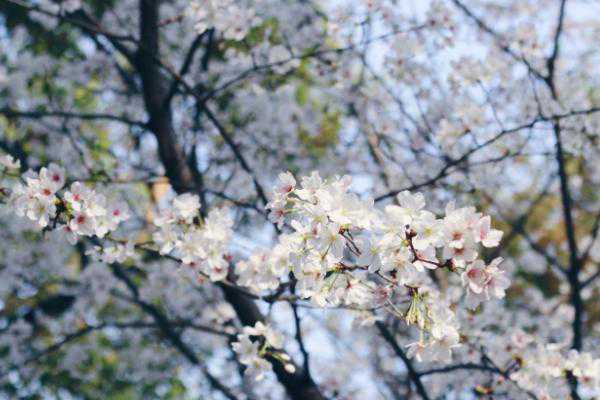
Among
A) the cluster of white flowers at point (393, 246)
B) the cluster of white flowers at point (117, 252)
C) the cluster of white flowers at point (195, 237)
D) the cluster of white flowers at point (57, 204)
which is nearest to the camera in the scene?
the cluster of white flowers at point (393, 246)

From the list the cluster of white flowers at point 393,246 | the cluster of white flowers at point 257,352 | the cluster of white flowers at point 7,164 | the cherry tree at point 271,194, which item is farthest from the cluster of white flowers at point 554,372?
the cluster of white flowers at point 7,164

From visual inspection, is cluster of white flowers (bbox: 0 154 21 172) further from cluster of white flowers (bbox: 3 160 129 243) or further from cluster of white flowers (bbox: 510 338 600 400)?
cluster of white flowers (bbox: 510 338 600 400)

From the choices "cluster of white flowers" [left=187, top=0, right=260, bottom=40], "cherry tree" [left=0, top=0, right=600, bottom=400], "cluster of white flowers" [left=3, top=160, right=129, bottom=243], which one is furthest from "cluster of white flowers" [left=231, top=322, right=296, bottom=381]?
"cluster of white flowers" [left=187, top=0, right=260, bottom=40]

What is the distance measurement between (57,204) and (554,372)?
2.48 meters

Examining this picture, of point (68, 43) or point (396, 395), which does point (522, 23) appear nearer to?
point (396, 395)

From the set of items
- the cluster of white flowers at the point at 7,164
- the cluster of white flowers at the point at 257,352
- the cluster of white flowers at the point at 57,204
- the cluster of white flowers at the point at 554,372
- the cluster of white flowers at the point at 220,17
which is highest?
the cluster of white flowers at the point at 220,17

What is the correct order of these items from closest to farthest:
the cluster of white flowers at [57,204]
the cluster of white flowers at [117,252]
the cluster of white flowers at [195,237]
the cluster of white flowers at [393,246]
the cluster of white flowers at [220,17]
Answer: the cluster of white flowers at [393,246] < the cluster of white flowers at [57,204] < the cluster of white flowers at [195,237] < the cluster of white flowers at [117,252] < the cluster of white flowers at [220,17]

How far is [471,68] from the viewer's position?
4.09 metres

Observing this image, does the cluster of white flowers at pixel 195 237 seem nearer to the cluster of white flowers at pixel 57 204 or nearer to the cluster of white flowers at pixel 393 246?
the cluster of white flowers at pixel 57 204

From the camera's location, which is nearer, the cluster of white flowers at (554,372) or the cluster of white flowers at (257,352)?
the cluster of white flowers at (257,352)

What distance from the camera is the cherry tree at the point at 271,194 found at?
2557mm

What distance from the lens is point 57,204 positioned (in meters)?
2.54

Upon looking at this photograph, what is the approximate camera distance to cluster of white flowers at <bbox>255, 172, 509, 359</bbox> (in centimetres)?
190

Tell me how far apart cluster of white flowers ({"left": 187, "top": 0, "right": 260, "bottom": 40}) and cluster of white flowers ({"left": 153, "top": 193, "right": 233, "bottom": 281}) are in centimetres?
143
